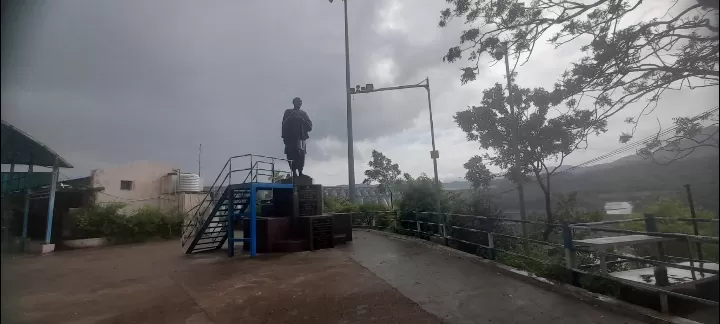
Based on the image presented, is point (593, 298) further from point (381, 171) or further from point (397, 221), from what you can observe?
point (381, 171)

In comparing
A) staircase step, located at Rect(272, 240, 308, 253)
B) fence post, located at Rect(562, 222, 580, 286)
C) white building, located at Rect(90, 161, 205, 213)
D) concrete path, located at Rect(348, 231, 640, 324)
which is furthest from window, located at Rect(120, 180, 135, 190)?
fence post, located at Rect(562, 222, 580, 286)

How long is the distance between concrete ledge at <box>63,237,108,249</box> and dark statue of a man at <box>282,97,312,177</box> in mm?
10098

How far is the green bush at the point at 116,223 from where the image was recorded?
50.1 feet

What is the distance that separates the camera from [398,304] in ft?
16.3

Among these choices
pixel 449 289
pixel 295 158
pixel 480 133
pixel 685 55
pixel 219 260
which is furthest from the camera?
pixel 480 133

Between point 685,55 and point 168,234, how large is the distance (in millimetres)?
19164

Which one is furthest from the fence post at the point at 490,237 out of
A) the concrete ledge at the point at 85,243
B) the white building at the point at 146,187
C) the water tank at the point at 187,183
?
the water tank at the point at 187,183

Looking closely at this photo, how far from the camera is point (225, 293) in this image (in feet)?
19.4

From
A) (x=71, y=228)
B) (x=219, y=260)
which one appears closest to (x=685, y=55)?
(x=219, y=260)

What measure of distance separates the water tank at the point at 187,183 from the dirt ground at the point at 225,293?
13549mm

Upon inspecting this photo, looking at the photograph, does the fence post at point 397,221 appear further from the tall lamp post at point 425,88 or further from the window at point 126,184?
the window at point 126,184

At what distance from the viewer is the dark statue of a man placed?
1153 cm

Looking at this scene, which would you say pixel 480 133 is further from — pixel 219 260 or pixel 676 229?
pixel 219 260

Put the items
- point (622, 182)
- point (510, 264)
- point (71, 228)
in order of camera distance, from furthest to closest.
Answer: point (71, 228) → point (510, 264) → point (622, 182)
